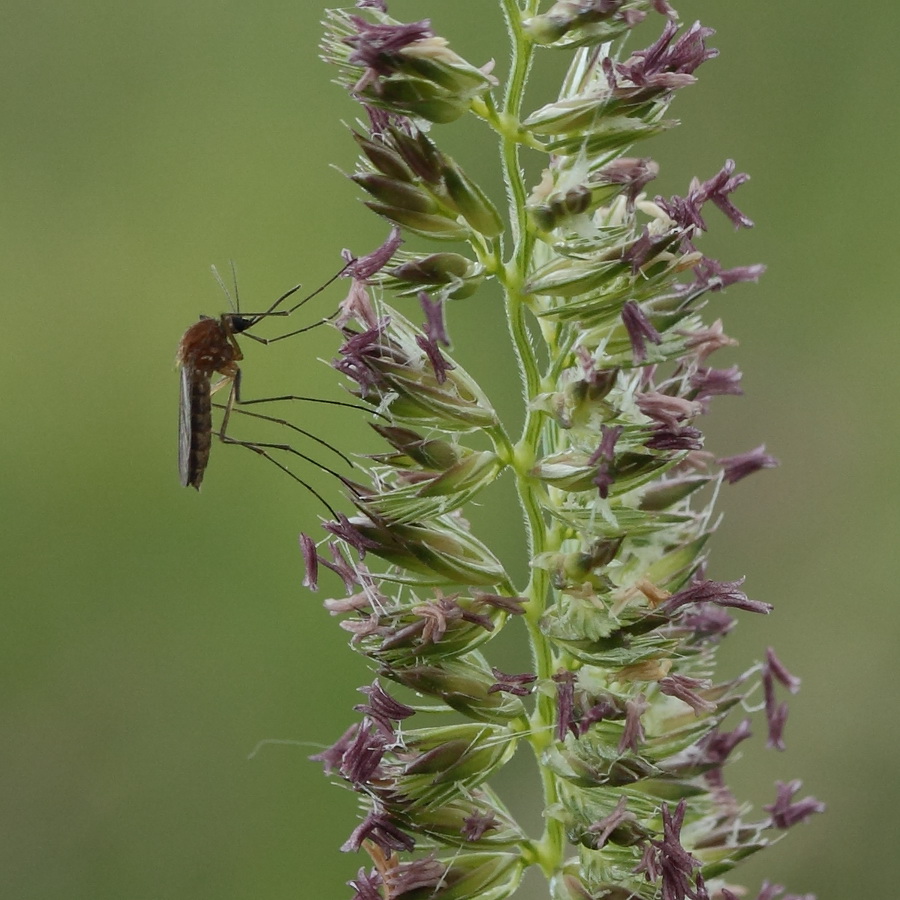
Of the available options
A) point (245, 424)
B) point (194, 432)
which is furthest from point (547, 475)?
point (245, 424)

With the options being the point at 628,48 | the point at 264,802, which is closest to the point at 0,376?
the point at 264,802

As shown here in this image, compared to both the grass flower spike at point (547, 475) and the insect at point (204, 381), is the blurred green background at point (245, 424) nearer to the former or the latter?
the insect at point (204, 381)

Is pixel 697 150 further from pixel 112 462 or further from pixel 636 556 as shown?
pixel 636 556

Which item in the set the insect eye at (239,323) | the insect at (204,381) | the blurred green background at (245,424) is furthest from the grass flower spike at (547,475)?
the blurred green background at (245,424)

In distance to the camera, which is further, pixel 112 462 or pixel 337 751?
pixel 112 462

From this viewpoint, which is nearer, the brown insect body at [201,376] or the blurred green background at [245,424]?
the brown insect body at [201,376]

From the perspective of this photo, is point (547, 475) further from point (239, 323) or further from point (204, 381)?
point (239, 323)
